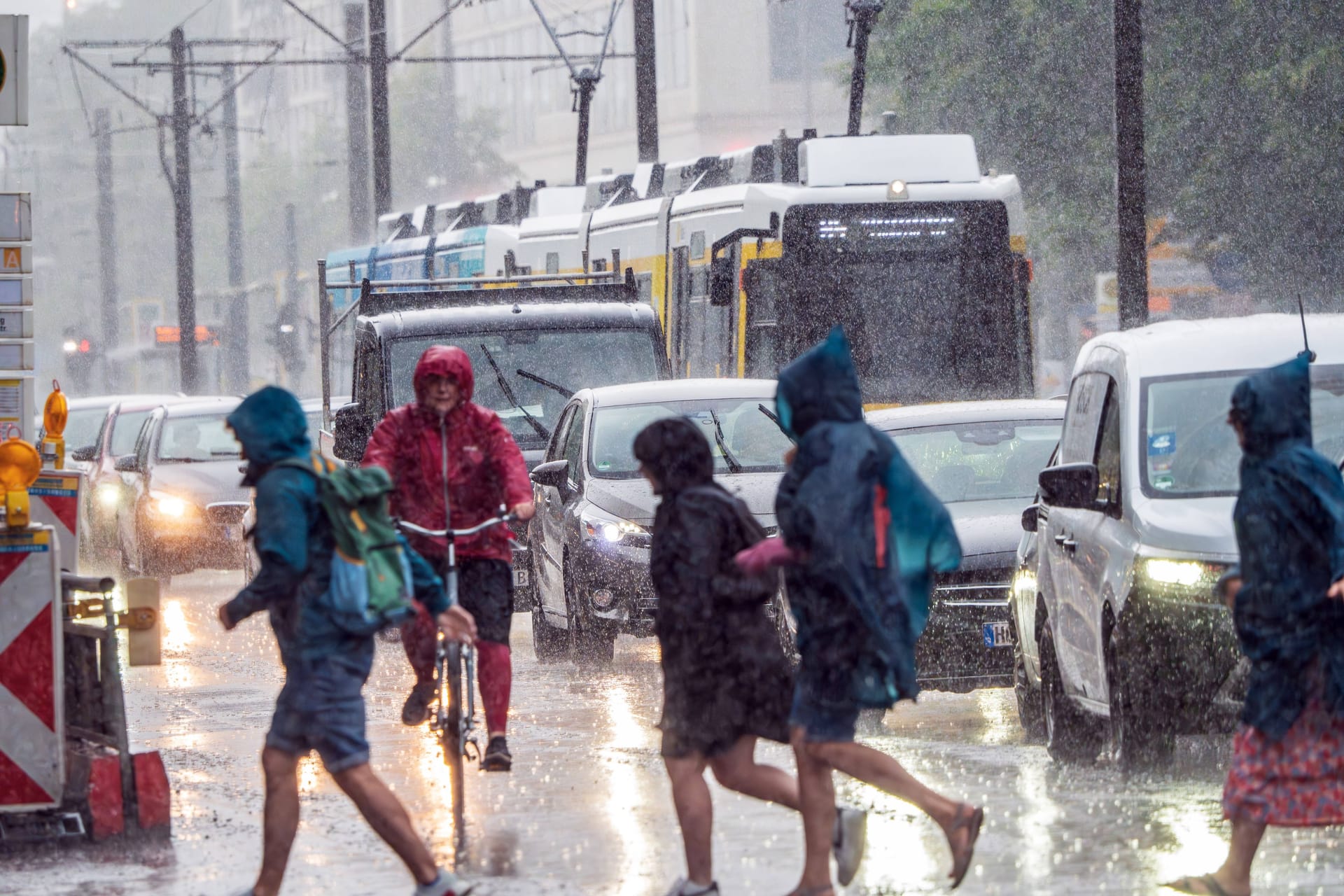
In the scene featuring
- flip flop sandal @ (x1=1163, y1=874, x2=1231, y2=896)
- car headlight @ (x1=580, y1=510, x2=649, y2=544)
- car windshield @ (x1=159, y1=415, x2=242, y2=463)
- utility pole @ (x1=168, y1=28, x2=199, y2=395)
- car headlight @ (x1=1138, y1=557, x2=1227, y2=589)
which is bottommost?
flip flop sandal @ (x1=1163, y1=874, x2=1231, y2=896)

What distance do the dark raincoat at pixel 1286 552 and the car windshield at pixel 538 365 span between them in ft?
36.2

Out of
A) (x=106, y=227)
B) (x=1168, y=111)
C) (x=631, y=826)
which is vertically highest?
(x=106, y=227)

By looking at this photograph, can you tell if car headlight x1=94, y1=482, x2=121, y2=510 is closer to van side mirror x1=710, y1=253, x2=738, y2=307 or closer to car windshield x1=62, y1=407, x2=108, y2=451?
car windshield x1=62, y1=407, x2=108, y2=451

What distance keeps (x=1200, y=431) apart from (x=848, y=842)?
11.4ft

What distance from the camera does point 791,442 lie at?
50.3 feet

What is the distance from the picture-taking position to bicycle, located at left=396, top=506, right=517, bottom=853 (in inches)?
332

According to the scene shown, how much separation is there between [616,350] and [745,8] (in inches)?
3190

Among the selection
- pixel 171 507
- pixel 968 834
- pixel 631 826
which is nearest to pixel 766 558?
pixel 968 834

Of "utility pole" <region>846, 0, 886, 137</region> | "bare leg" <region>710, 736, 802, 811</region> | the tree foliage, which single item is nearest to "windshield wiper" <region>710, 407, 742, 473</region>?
"bare leg" <region>710, 736, 802, 811</region>

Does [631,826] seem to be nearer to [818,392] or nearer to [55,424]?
[818,392]

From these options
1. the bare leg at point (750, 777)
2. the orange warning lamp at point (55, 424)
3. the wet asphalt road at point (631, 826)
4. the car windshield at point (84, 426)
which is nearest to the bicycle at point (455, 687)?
the wet asphalt road at point (631, 826)

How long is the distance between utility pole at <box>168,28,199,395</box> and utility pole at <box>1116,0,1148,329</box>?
26.7m

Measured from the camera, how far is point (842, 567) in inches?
260

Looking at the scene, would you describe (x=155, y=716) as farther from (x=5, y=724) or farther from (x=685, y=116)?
(x=685, y=116)
